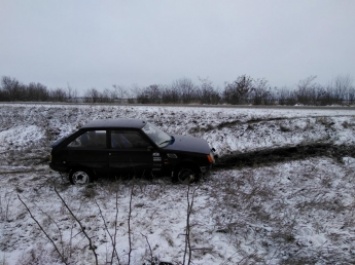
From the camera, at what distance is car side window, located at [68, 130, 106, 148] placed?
658cm

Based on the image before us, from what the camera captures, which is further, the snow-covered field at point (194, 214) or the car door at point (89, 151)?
the car door at point (89, 151)

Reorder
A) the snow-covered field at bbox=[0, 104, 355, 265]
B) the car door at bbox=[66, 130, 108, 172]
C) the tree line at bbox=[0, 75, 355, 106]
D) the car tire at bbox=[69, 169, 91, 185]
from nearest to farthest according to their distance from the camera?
the snow-covered field at bbox=[0, 104, 355, 265]
the car door at bbox=[66, 130, 108, 172]
the car tire at bbox=[69, 169, 91, 185]
the tree line at bbox=[0, 75, 355, 106]

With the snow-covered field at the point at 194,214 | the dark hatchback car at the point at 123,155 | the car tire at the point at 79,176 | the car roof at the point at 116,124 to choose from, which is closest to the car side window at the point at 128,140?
the dark hatchback car at the point at 123,155

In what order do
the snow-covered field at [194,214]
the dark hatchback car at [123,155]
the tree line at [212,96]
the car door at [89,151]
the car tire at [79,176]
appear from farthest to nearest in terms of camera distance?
1. the tree line at [212,96]
2. the car tire at [79,176]
3. the car door at [89,151]
4. the dark hatchback car at [123,155]
5. the snow-covered field at [194,214]

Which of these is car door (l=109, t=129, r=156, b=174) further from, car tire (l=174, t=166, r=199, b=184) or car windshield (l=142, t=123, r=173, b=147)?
car tire (l=174, t=166, r=199, b=184)

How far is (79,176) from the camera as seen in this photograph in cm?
667

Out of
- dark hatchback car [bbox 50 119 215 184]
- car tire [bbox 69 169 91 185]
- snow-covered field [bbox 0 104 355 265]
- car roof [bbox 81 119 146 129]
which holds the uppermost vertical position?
car roof [bbox 81 119 146 129]

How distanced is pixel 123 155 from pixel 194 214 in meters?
2.27

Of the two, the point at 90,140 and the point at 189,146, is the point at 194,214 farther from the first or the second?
the point at 90,140

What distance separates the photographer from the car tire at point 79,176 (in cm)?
664

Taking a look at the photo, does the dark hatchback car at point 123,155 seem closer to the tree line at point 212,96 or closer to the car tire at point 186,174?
the car tire at point 186,174

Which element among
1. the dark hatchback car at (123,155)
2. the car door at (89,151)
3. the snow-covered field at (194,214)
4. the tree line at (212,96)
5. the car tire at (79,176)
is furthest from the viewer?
the tree line at (212,96)

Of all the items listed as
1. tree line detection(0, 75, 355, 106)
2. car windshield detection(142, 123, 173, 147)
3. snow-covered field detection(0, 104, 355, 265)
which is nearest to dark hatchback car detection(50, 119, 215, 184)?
car windshield detection(142, 123, 173, 147)

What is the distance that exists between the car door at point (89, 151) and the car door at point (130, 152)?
0.19m
